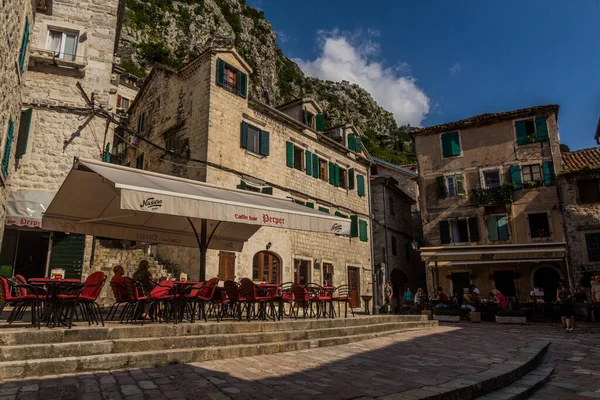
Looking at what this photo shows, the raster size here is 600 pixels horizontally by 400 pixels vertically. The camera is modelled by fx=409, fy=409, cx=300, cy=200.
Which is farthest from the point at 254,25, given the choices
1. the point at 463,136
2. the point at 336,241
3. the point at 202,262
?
the point at 202,262

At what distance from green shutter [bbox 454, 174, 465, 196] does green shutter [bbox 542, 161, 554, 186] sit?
12.6ft

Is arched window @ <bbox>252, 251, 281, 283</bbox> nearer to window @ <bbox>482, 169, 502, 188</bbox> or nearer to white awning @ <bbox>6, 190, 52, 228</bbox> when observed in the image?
white awning @ <bbox>6, 190, 52, 228</bbox>

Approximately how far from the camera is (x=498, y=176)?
2186cm

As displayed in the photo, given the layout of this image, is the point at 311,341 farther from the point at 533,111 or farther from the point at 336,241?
the point at 533,111

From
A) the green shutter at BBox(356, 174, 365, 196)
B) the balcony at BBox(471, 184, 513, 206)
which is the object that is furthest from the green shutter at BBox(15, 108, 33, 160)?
the balcony at BBox(471, 184, 513, 206)

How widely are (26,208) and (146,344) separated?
8.53m

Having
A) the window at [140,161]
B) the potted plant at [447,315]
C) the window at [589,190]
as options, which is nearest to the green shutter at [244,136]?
the window at [140,161]

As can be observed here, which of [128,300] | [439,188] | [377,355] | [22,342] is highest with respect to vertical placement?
[439,188]

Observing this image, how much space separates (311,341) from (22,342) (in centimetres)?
381

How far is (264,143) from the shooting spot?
1619 centimetres

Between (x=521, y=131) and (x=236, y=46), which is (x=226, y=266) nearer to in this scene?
(x=521, y=131)

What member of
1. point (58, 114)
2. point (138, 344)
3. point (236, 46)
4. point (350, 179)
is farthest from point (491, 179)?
point (236, 46)

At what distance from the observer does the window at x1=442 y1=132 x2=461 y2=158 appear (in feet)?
75.4

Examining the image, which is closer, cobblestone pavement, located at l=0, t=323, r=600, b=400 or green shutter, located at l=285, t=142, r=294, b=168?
cobblestone pavement, located at l=0, t=323, r=600, b=400
